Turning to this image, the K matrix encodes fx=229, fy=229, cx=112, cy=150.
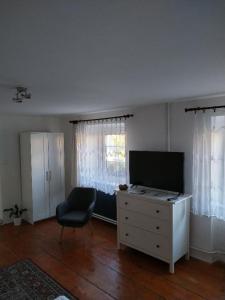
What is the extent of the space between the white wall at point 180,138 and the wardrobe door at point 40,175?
1.93 metres

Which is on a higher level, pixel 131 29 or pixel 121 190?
pixel 131 29

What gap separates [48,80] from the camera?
6.82ft

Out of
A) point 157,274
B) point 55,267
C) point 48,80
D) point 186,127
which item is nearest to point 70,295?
point 55,267

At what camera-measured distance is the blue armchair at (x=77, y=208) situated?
3777 mm

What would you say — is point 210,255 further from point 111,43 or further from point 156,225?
point 111,43

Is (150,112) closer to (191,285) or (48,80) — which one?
(48,80)

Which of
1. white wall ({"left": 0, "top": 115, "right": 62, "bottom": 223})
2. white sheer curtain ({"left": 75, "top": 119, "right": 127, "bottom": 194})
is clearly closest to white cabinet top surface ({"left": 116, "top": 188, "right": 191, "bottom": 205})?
white sheer curtain ({"left": 75, "top": 119, "right": 127, "bottom": 194})

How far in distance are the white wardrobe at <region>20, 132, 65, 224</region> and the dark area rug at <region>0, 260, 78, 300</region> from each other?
1.72m

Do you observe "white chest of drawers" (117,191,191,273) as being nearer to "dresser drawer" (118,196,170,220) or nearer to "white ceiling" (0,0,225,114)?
"dresser drawer" (118,196,170,220)

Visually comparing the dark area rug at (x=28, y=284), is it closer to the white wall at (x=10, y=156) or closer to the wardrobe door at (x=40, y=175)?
the wardrobe door at (x=40, y=175)

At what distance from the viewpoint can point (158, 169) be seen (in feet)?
11.4

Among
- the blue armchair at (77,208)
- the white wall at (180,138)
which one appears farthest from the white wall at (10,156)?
the white wall at (180,138)

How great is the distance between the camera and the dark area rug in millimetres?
2578

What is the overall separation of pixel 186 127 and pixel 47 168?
3.00 meters
